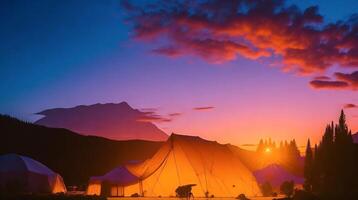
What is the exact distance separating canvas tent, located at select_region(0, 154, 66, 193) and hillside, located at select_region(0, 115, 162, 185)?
62.8m

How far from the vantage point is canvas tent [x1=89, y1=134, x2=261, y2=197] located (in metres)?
63.7

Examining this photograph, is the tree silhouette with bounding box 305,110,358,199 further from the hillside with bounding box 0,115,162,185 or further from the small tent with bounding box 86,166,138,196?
the hillside with bounding box 0,115,162,185

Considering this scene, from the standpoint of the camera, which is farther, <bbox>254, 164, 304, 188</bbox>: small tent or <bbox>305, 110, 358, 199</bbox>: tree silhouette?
<bbox>254, 164, 304, 188</bbox>: small tent

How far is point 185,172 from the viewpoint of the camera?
210 feet

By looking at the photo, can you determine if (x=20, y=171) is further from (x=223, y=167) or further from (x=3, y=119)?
(x=3, y=119)

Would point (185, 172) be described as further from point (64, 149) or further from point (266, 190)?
point (64, 149)

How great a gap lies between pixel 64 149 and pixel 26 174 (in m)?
95.5

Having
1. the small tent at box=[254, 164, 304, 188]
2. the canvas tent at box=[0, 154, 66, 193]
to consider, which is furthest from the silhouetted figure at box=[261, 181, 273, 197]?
the canvas tent at box=[0, 154, 66, 193]

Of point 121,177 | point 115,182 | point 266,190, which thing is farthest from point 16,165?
point 266,190

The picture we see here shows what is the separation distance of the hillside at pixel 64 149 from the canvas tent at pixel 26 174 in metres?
62.8

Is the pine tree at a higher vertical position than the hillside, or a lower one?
lower

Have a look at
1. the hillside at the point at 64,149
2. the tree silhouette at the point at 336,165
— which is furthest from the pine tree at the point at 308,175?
the hillside at the point at 64,149

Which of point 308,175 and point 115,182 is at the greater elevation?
point 308,175

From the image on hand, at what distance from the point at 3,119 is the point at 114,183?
96406 millimetres
